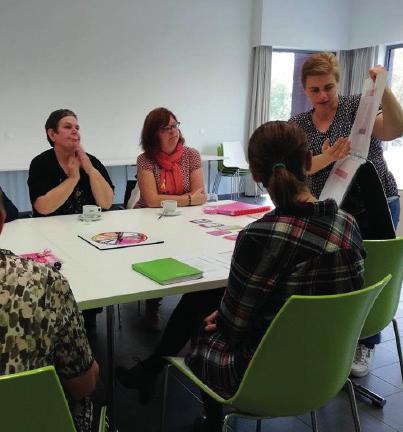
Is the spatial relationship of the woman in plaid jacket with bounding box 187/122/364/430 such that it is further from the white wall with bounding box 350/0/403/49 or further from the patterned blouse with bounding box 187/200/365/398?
the white wall with bounding box 350/0/403/49

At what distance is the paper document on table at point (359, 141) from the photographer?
6.05 feet

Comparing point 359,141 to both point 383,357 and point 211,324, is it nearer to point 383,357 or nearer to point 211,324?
point 211,324

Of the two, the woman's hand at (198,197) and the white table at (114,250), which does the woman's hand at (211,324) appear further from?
the woman's hand at (198,197)

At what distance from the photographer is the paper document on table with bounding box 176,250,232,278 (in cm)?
156

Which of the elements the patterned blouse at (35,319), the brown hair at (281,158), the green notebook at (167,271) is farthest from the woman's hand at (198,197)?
the patterned blouse at (35,319)

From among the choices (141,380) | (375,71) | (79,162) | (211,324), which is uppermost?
(375,71)

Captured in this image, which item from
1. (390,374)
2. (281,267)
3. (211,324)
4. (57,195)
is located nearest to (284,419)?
(390,374)

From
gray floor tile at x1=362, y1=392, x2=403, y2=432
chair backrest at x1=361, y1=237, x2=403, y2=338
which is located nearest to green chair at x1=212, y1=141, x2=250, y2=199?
gray floor tile at x1=362, y1=392, x2=403, y2=432

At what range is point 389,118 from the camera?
208 centimetres

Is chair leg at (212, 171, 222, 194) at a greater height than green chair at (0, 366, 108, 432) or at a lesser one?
lesser

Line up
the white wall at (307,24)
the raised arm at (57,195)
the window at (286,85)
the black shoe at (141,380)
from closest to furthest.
Answer: the black shoe at (141,380), the raised arm at (57,195), the white wall at (307,24), the window at (286,85)

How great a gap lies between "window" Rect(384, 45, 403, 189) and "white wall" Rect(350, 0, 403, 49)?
0.28 metres

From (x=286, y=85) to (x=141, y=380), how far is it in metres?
6.55

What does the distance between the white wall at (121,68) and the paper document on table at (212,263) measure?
463 cm
